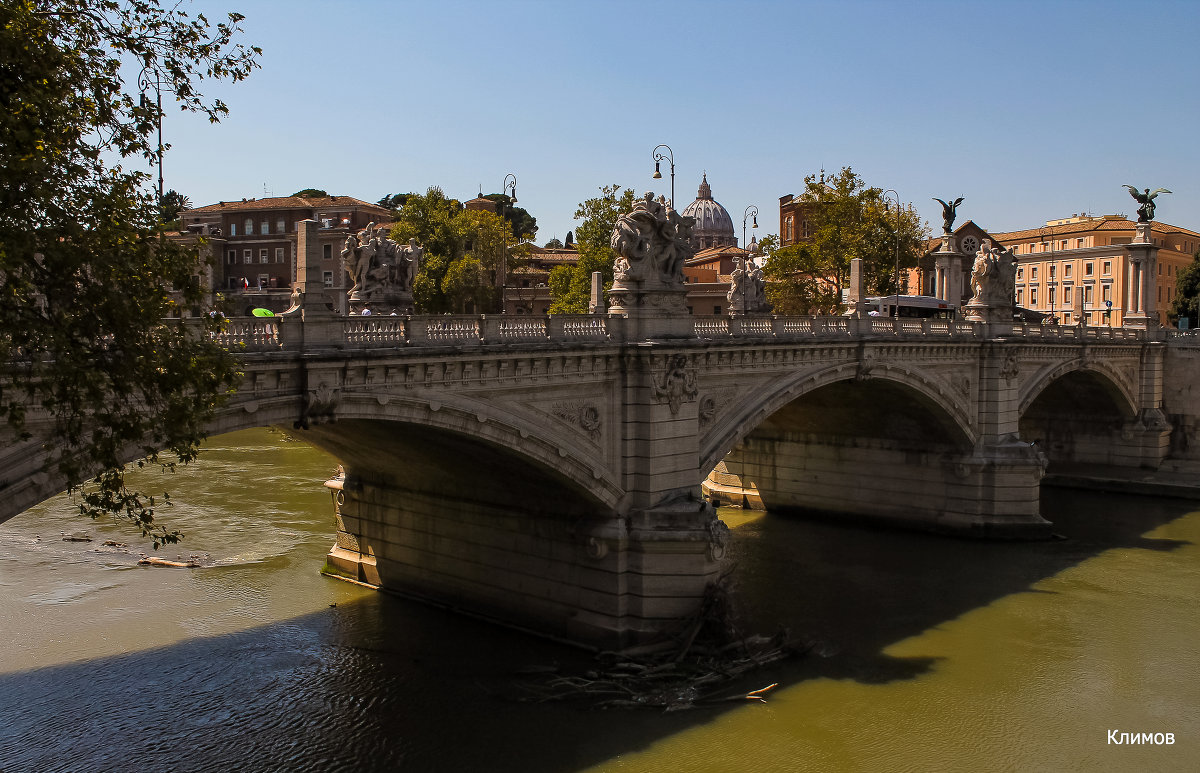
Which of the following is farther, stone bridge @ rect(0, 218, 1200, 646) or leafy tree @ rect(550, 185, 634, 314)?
leafy tree @ rect(550, 185, 634, 314)

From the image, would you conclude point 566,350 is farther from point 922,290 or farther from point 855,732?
point 922,290

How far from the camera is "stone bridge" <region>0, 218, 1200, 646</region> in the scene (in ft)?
47.5

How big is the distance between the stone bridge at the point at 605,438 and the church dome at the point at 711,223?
2910 inches

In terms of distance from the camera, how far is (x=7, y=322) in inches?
346

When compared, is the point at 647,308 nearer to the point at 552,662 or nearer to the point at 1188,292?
the point at 552,662

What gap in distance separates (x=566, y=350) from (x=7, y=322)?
9.43 meters

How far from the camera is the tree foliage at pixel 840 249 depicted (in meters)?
46.2

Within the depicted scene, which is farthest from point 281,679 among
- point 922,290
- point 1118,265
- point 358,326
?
point 1118,265

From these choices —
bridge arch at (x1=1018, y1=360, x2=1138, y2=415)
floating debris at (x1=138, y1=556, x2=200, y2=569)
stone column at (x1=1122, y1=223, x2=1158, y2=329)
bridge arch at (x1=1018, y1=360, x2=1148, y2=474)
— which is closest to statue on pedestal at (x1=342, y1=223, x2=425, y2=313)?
floating debris at (x1=138, y1=556, x2=200, y2=569)

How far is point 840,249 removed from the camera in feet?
151

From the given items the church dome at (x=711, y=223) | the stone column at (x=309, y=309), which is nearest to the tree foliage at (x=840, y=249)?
the stone column at (x=309, y=309)

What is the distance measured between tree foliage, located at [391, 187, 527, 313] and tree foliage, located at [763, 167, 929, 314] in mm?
12978

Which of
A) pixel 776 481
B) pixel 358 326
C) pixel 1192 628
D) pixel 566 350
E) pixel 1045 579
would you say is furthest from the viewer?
pixel 776 481

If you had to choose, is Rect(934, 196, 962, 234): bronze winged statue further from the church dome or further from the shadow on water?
the church dome
